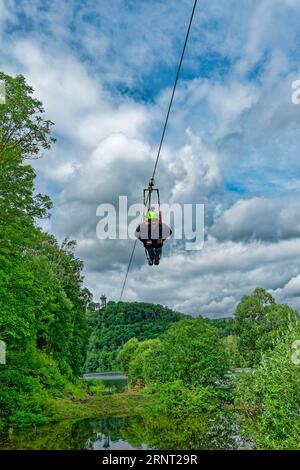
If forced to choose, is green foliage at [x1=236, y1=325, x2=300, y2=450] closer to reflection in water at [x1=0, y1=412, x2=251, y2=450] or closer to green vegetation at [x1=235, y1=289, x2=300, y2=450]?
green vegetation at [x1=235, y1=289, x2=300, y2=450]

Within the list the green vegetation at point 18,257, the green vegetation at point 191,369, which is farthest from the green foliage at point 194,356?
the green vegetation at point 18,257

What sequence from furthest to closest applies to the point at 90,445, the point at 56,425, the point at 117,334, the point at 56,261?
the point at 117,334
the point at 56,261
the point at 56,425
the point at 90,445

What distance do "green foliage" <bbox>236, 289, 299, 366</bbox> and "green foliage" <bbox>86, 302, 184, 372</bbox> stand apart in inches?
3965

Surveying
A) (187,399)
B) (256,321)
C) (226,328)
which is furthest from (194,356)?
(226,328)

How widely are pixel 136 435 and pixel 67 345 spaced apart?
1480cm

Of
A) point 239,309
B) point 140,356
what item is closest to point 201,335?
point 239,309

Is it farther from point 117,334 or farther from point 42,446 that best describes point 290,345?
point 117,334

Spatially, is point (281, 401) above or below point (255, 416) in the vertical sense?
above

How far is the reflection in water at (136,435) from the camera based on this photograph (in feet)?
76.3

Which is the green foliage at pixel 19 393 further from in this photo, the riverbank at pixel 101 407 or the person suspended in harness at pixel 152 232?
the person suspended in harness at pixel 152 232

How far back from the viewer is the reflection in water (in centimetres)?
2324

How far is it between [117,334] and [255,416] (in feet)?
479

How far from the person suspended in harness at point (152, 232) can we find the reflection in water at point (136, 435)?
14221mm

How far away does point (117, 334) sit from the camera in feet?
541
